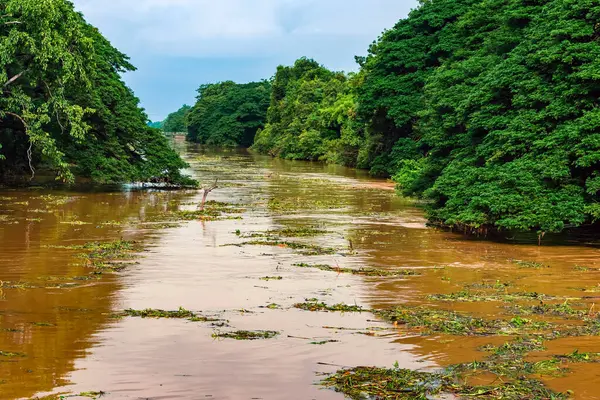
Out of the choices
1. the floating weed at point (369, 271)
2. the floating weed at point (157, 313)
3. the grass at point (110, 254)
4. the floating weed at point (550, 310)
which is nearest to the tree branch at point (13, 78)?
the grass at point (110, 254)

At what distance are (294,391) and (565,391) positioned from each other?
2704 millimetres

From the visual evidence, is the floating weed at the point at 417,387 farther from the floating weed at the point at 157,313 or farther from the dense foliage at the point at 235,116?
the dense foliage at the point at 235,116

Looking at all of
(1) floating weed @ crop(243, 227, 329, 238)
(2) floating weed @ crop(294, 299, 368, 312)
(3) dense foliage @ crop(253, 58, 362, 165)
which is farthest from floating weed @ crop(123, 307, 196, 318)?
(3) dense foliage @ crop(253, 58, 362, 165)

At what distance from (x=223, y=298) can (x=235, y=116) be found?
351 ft

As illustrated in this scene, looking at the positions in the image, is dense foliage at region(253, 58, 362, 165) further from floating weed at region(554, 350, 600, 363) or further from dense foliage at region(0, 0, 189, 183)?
floating weed at region(554, 350, 600, 363)

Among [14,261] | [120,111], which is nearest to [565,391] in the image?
[14,261]

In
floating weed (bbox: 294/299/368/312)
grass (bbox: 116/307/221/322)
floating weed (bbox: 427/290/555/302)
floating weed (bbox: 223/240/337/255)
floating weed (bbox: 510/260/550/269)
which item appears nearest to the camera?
grass (bbox: 116/307/221/322)

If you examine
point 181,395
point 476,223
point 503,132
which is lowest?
point 181,395

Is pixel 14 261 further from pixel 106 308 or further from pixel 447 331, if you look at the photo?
pixel 447 331

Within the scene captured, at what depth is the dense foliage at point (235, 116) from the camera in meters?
118

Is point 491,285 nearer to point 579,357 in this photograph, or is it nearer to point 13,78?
point 579,357

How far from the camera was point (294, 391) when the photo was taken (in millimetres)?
7809

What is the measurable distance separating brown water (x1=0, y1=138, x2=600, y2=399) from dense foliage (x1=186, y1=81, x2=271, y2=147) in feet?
305

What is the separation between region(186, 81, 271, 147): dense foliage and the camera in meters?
118
